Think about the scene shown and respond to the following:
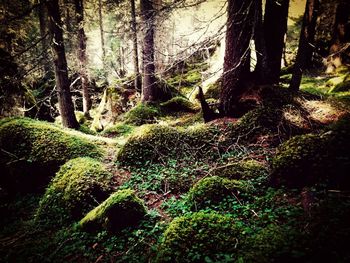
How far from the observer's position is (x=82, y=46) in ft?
47.4

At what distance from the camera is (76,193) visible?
4832 mm

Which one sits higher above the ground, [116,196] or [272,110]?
[272,110]

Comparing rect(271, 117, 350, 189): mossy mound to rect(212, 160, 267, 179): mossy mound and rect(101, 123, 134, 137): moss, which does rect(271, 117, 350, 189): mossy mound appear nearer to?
rect(212, 160, 267, 179): mossy mound

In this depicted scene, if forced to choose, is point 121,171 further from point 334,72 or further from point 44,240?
point 334,72

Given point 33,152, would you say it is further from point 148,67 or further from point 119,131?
point 148,67

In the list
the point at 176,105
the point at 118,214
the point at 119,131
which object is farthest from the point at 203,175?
the point at 176,105

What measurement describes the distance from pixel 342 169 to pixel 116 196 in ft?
11.7

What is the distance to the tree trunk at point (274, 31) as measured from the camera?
6.72m

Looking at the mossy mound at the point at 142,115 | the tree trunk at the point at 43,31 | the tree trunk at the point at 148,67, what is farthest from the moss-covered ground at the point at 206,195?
the tree trunk at the point at 148,67

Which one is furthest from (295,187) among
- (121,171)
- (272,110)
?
(121,171)

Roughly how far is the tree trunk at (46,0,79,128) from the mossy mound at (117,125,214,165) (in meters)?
4.54

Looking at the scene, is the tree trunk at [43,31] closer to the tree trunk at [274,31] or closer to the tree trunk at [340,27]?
the tree trunk at [274,31]

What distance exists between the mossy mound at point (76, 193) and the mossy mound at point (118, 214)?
0.62 m

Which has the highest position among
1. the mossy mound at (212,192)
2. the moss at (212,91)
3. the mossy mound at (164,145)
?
the moss at (212,91)
